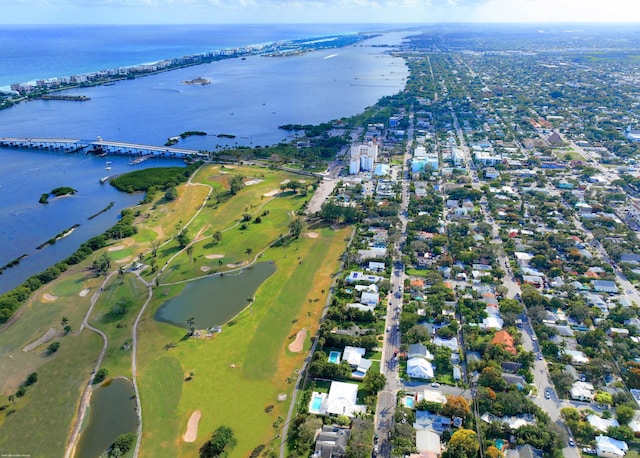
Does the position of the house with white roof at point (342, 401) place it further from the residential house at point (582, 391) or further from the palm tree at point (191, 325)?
the residential house at point (582, 391)

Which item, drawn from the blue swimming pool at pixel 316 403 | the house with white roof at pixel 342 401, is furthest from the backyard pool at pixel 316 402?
the house with white roof at pixel 342 401

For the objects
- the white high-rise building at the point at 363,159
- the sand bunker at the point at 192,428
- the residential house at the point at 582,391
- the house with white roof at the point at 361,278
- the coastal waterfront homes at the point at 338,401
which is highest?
the white high-rise building at the point at 363,159

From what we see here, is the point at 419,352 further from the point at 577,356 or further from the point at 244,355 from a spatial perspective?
the point at 244,355

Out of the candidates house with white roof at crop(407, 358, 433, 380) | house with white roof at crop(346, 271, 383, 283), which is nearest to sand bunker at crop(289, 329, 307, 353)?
house with white roof at crop(346, 271, 383, 283)

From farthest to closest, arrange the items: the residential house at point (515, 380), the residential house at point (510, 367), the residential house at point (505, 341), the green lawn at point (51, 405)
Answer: the residential house at point (505, 341) < the residential house at point (510, 367) < the residential house at point (515, 380) < the green lawn at point (51, 405)

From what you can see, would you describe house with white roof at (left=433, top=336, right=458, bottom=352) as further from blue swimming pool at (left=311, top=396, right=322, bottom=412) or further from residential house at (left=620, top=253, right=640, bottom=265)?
residential house at (left=620, top=253, right=640, bottom=265)

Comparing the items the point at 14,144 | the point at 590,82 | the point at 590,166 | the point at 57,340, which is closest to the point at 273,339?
the point at 57,340
